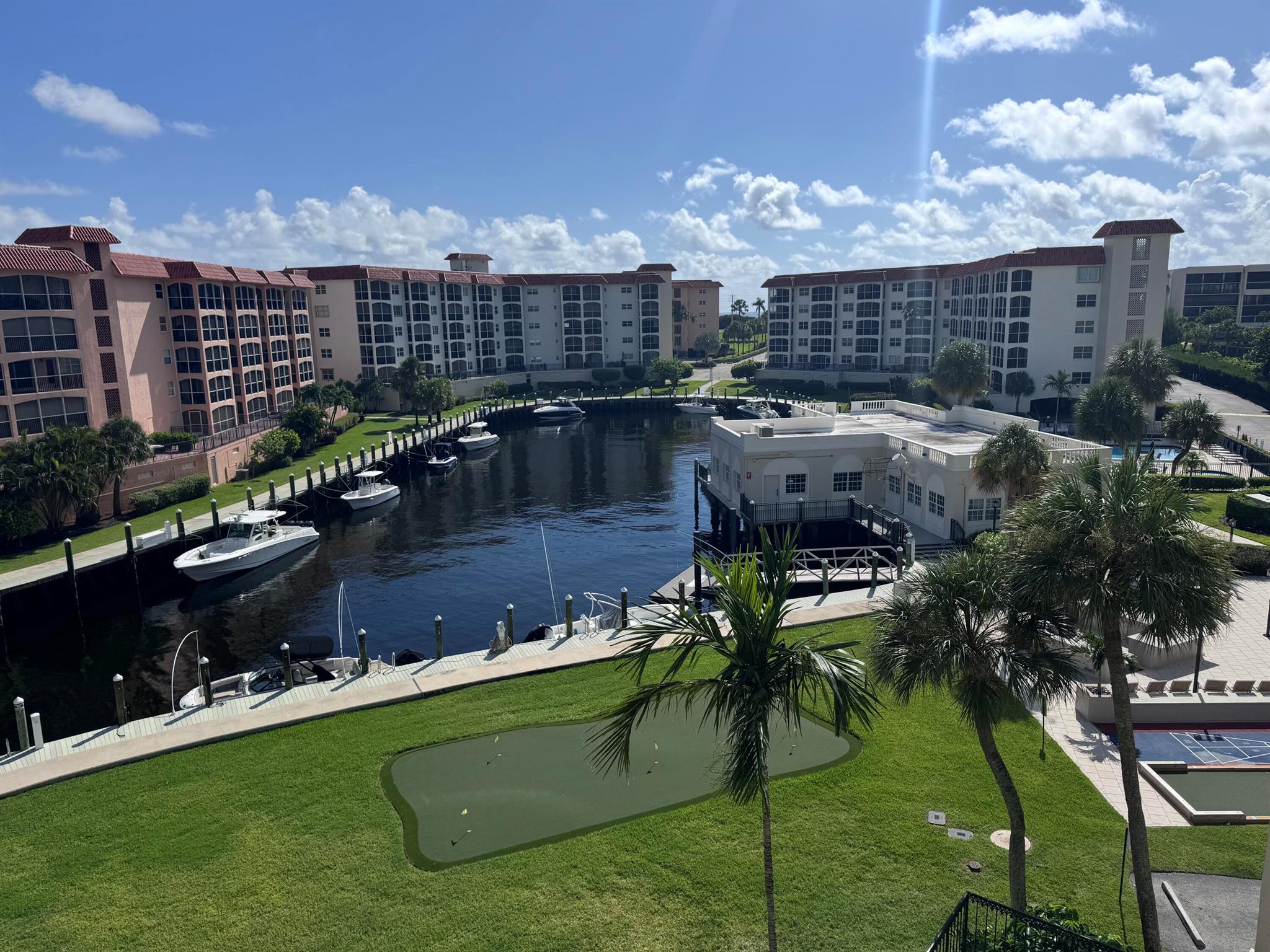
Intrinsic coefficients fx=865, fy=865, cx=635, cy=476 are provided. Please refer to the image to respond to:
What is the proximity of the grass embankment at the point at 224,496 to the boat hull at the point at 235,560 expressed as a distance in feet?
18.6

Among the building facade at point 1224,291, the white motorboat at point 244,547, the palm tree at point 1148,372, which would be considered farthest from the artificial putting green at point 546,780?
the building facade at point 1224,291

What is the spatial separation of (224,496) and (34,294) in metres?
18.5

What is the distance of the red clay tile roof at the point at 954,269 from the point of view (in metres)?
83.7

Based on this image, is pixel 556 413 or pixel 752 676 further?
pixel 556 413

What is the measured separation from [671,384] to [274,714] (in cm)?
10970

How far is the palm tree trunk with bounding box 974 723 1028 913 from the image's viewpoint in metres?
13.7

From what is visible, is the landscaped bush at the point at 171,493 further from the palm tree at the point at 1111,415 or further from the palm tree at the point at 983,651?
the palm tree at the point at 1111,415

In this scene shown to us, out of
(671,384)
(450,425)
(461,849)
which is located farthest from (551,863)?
(671,384)

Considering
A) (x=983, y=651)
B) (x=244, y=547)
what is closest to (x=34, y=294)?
(x=244, y=547)

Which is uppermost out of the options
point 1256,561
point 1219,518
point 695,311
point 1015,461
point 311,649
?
point 695,311

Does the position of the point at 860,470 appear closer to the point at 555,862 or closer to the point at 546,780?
the point at 546,780

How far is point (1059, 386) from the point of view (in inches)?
A: 3174

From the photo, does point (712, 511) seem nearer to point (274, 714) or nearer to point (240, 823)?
point (274, 714)

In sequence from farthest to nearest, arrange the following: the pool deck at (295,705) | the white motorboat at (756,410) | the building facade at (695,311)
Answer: the building facade at (695,311) < the white motorboat at (756,410) < the pool deck at (295,705)
